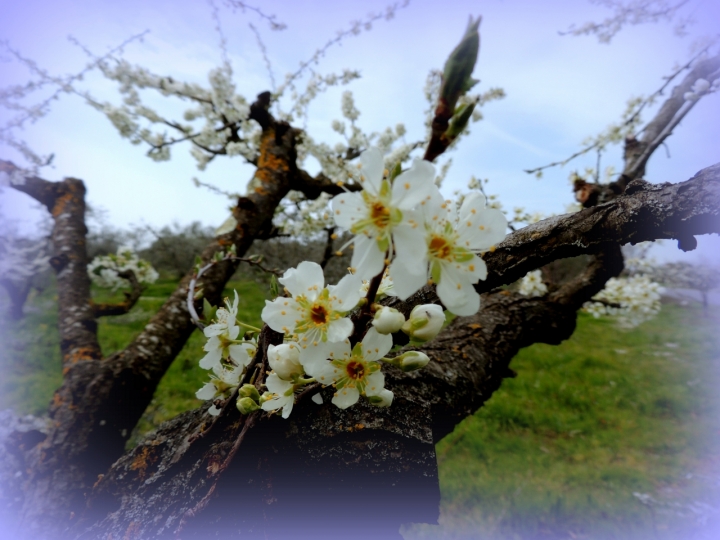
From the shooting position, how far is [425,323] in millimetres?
781

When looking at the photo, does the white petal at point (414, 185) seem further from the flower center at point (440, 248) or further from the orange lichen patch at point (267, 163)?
the orange lichen patch at point (267, 163)

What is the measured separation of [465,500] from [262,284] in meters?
3.50

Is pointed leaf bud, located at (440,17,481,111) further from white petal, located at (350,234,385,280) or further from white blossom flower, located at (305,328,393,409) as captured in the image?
white blossom flower, located at (305,328,393,409)

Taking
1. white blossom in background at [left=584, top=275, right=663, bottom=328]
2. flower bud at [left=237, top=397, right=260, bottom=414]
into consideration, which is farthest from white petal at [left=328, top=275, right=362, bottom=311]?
white blossom in background at [left=584, top=275, right=663, bottom=328]

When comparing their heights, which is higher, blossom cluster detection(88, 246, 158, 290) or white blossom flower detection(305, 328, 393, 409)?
blossom cluster detection(88, 246, 158, 290)

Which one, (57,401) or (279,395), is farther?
(57,401)

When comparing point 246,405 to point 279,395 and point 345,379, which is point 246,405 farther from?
point 345,379

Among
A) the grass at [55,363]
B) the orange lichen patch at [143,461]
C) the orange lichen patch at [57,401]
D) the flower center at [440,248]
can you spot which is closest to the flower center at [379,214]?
the flower center at [440,248]

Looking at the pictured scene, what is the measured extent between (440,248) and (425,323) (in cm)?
16

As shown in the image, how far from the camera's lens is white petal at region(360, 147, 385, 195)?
2.31 feet

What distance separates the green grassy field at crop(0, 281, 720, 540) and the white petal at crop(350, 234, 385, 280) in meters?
2.97

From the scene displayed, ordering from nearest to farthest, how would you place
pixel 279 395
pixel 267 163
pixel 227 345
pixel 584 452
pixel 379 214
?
pixel 379 214 → pixel 279 395 → pixel 227 345 → pixel 267 163 → pixel 584 452

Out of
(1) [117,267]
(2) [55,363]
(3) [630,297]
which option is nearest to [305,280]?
(1) [117,267]

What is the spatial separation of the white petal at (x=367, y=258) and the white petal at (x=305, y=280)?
0.20 metres
